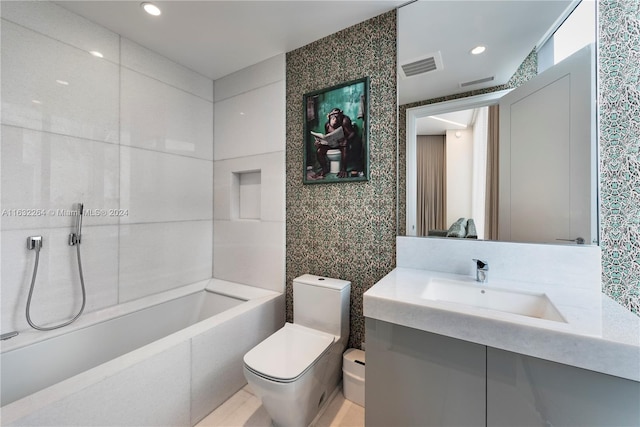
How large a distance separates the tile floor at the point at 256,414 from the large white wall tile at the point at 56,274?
1.16 meters

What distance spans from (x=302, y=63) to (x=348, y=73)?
0.48 meters

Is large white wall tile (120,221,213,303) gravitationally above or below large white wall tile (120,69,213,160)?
below

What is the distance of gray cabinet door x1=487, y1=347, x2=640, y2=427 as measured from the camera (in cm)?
74

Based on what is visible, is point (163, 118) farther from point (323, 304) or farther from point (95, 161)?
point (323, 304)

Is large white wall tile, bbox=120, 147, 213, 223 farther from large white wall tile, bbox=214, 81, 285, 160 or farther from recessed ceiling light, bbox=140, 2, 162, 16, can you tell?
recessed ceiling light, bbox=140, 2, 162, 16

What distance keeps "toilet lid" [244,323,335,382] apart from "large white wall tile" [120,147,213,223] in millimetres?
1485

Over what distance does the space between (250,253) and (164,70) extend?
1812 millimetres

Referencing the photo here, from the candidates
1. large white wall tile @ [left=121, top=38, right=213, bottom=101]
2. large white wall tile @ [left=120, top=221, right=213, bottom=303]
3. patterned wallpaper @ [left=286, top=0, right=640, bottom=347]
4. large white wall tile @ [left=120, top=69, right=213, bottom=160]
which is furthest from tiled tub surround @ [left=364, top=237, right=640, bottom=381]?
large white wall tile @ [left=121, top=38, right=213, bottom=101]

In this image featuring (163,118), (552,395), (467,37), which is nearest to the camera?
(552,395)

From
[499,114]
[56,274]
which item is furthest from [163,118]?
[499,114]

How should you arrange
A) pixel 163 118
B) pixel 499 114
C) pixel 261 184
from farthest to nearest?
1. pixel 261 184
2. pixel 163 118
3. pixel 499 114

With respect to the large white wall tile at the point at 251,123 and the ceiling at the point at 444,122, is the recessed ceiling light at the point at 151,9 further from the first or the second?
the ceiling at the point at 444,122

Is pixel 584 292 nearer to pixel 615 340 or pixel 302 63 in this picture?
pixel 615 340

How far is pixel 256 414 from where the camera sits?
1.55 metres
